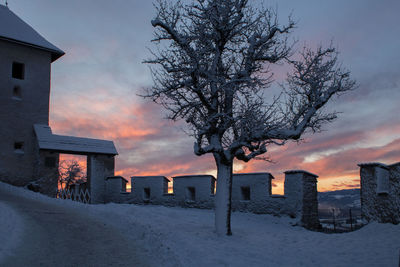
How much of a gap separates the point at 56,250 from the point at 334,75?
40.1 ft

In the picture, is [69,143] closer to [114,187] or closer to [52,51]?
[114,187]

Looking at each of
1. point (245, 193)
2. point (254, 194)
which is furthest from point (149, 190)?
point (254, 194)

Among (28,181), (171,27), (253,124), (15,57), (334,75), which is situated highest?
(15,57)

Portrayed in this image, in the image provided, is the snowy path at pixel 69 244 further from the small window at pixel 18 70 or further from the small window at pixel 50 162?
the small window at pixel 18 70

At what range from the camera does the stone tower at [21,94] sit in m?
23.3

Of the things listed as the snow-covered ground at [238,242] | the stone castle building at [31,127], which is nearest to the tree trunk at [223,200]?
the snow-covered ground at [238,242]

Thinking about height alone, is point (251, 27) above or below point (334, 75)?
above

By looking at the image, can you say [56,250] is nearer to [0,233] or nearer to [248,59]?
[0,233]

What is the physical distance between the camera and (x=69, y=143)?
23.8m

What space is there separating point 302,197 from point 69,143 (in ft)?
52.2

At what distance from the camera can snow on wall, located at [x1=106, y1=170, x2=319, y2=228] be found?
643 inches

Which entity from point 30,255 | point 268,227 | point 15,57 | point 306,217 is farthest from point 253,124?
point 15,57

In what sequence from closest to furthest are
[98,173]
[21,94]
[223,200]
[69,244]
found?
[69,244], [223,200], [98,173], [21,94]

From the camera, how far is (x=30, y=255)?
8.66m
